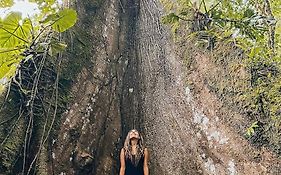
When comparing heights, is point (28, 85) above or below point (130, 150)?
above

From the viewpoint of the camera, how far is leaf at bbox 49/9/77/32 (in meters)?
2.45

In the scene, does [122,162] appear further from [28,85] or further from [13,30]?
[13,30]

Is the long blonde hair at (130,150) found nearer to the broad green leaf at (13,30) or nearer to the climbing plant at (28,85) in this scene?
the climbing plant at (28,85)

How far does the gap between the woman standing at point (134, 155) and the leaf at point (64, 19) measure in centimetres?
139

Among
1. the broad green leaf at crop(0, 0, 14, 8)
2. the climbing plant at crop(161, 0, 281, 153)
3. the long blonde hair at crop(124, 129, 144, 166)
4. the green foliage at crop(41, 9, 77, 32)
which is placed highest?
the broad green leaf at crop(0, 0, 14, 8)

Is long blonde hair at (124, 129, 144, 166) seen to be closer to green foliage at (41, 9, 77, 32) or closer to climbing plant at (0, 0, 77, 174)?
climbing plant at (0, 0, 77, 174)

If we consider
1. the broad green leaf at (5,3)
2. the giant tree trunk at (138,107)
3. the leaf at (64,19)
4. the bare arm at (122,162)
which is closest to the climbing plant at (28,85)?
the leaf at (64,19)

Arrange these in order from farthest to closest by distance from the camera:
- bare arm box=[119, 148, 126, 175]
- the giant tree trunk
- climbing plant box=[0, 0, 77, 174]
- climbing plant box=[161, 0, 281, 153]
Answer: bare arm box=[119, 148, 126, 175]
the giant tree trunk
climbing plant box=[0, 0, 77, 174]
climbing plant box=[161, 0, 281, 153]

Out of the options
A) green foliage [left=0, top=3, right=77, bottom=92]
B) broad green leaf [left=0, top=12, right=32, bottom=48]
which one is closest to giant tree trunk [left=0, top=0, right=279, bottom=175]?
green foliage [left=0, top=3, right=77, bottom=92]

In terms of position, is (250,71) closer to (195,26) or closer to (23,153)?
(195,26)

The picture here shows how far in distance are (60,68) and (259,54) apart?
1877mm

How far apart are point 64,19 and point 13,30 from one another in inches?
17.8

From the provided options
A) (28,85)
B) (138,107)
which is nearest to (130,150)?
(138,107)

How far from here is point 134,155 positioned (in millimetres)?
3439
